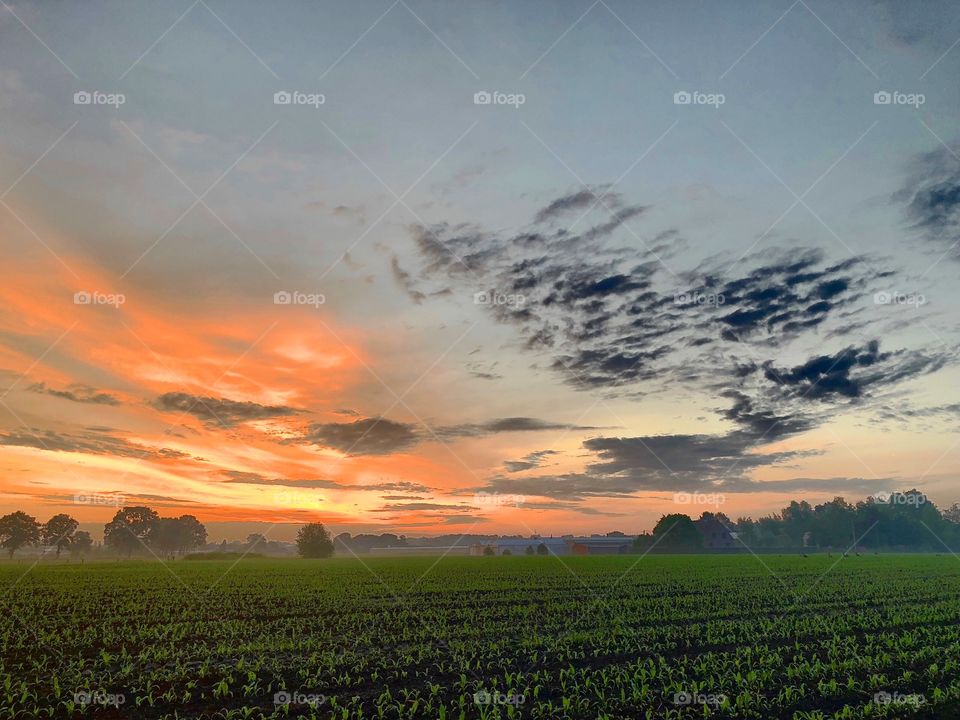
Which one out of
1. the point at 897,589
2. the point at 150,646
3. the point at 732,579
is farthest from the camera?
the point at 732,579

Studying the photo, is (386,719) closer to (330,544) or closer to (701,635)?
(701,635)

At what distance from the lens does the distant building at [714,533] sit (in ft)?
412

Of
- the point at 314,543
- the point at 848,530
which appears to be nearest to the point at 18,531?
the point at 314,543

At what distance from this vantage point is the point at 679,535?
4530 inches

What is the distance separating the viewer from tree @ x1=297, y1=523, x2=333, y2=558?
115m

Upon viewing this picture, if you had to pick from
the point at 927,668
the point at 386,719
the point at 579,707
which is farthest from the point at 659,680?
the point at 927,668

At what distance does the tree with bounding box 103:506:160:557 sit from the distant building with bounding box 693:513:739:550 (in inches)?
4479

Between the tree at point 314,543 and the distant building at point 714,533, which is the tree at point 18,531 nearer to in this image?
the tree at point 314,543

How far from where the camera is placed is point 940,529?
145750 mm

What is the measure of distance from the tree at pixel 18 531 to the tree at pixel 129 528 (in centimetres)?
1278

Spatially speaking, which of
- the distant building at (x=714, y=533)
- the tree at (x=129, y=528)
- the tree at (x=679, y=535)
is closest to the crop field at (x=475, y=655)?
the tree at (x=679, y=535)

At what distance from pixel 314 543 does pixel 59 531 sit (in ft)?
180

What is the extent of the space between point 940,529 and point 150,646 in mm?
175433

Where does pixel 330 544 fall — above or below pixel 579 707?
below
